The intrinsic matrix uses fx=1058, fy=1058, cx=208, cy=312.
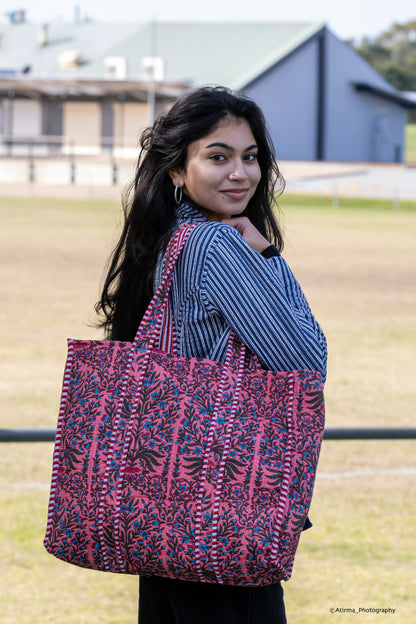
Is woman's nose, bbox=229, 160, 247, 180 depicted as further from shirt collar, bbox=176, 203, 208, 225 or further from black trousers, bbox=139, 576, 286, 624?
black trousers, bbox=139, 576, 286, 624

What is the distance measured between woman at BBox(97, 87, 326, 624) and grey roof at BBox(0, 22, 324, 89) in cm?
5401

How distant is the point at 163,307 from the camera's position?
193 centimetres

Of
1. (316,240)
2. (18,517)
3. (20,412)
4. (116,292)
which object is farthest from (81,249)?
(116,292)

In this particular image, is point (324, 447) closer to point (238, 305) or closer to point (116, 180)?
point (238, 305)

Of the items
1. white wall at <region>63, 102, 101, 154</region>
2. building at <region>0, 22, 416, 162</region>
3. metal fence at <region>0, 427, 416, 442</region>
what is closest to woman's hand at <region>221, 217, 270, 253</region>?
metal fence at <region>0, 427, 416, 442</region>

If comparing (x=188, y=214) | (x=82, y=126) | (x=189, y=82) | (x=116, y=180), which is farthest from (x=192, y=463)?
(x=82, y=126)

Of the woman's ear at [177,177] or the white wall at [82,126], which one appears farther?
the white wall at [82,126]

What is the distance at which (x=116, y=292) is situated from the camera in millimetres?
2191

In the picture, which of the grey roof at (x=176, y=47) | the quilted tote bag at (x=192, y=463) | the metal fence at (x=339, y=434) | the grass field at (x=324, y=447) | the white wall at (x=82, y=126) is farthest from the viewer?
the grey roof at (x=176, y=47)

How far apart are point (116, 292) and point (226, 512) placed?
604 mm

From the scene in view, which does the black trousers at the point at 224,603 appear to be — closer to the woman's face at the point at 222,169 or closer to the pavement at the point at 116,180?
the woman's face at the point at 222,169

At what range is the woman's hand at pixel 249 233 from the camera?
6.63 ft

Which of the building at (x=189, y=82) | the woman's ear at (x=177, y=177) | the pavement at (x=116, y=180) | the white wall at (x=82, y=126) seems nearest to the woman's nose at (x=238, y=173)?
the woman's ear at (x=177, y=177)

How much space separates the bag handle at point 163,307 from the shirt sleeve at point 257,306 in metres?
0.03
